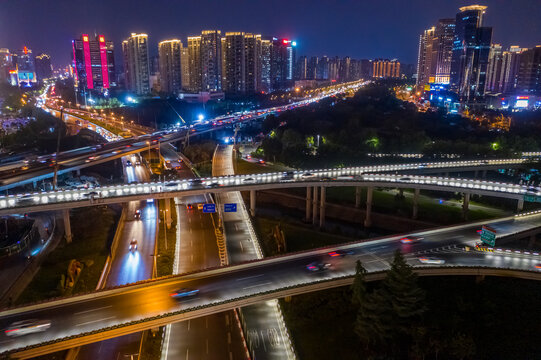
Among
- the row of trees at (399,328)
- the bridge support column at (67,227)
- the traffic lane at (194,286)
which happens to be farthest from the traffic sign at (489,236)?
the bridge support column at (67,227)

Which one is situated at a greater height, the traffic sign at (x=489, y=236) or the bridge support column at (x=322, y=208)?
the traffic sign at (x=489, y=236)

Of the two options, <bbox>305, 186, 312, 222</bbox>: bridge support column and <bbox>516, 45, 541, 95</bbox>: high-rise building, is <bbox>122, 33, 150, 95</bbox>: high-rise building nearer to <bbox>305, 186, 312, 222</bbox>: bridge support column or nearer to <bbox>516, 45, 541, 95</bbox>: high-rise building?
<bbox>305, 186, 312, 222</bbox>: bridge support column

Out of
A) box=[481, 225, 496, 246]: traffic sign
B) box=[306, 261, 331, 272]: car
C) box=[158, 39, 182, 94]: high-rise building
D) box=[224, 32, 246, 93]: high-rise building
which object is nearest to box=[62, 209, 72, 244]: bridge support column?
box=[306, 261, 331, 272]: car

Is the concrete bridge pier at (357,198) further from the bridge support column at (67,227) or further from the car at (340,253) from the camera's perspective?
the bridge support column at (67,227)

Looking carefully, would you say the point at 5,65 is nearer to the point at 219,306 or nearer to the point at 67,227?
the point at 67,227

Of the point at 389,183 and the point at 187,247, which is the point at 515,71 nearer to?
the point at 389,183

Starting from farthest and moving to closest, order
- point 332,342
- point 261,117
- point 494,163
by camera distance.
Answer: point 261,117 < point 494,163 < point 332,342

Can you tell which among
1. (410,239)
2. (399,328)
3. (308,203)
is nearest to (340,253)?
(410,239)

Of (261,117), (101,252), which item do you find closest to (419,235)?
(101,252)
